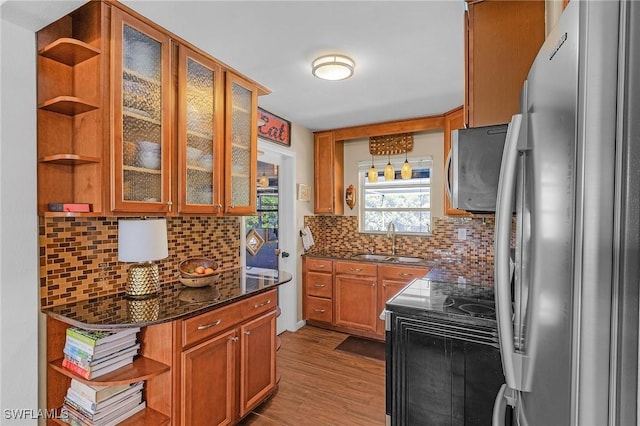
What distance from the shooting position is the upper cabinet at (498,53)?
4.62 feet

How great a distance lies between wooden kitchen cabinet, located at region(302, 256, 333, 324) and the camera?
3.97 meters

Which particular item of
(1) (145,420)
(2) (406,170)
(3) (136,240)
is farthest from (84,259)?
(2) (406,170)

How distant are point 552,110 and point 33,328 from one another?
88.7 inches

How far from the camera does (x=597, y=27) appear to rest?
1.48 feet

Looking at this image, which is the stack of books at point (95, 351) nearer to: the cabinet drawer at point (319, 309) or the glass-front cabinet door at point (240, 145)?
the glass-front cabinet door at point (240, 145)

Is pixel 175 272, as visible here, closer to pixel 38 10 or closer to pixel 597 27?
pixel 38 10

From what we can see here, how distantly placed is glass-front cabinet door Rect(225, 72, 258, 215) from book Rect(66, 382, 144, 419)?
1.24 m

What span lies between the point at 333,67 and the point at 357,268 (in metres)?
2.27

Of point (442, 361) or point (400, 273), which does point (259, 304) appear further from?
point (400, 273)

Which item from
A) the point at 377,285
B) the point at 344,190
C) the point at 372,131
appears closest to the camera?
the point at 377,285

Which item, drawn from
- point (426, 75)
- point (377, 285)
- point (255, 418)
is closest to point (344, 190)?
point (377, 285)

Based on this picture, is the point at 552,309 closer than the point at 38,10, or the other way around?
the point at 552,309

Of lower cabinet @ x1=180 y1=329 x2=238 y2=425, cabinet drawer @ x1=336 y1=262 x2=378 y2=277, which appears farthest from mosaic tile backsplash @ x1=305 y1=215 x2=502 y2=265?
lower cabinet @ x1=180 y1=329 x2=238 y2=425

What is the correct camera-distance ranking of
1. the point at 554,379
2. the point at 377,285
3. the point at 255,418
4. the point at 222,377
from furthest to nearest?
the point at 377,285 → the point at 255,418 → the point at 222,377 → the point at 554,379
